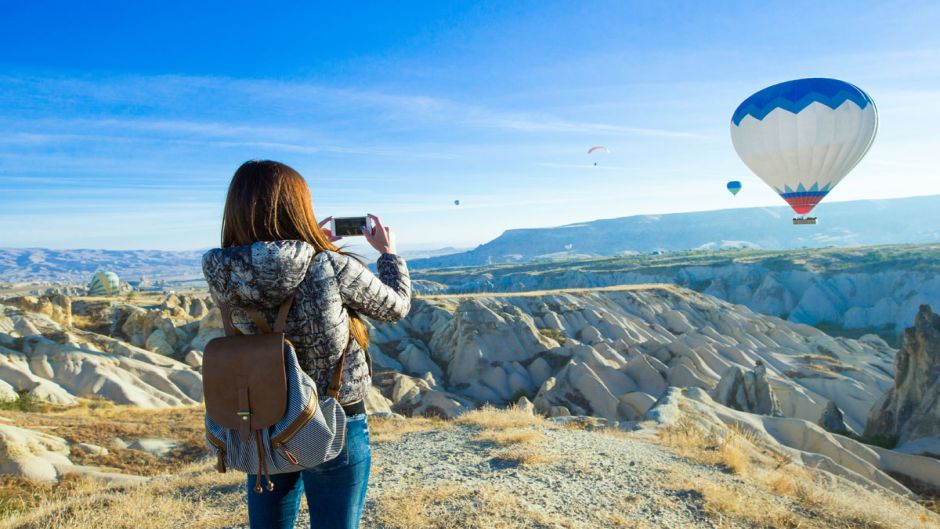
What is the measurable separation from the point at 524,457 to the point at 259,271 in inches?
203

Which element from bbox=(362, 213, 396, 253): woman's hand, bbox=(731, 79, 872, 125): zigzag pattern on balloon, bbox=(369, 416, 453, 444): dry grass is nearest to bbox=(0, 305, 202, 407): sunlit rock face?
bbox=(369, 416, 453, 444): dry grass

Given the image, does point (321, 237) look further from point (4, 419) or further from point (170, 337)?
point (170, 337)

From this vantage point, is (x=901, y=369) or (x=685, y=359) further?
(x=685, y=359)

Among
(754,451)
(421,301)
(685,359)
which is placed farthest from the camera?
(421,301)

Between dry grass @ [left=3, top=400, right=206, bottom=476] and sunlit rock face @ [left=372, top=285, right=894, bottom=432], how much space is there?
11.1 meters

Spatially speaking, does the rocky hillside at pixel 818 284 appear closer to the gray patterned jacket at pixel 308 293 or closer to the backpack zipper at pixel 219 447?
the gray patterned jacket at pixel 308 293

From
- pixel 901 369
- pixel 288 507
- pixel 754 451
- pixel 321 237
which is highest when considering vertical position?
pixel 321 237

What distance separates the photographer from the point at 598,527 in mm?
4691

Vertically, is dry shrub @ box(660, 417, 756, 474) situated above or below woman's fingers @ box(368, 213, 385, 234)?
below

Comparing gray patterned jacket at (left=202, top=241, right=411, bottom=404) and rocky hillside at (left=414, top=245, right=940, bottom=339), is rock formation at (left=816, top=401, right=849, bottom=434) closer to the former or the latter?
gray patterned jacket at (left=202, top=241, right=411, bottom=404)

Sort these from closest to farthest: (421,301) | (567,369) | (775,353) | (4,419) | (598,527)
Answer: (598,527)
(4,419)
(567,369)
(775,353)
(421,301)

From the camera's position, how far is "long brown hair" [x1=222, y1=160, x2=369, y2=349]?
201cm

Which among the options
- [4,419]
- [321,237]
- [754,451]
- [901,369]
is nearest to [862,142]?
[901,369]

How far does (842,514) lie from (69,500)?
23.9 feet
